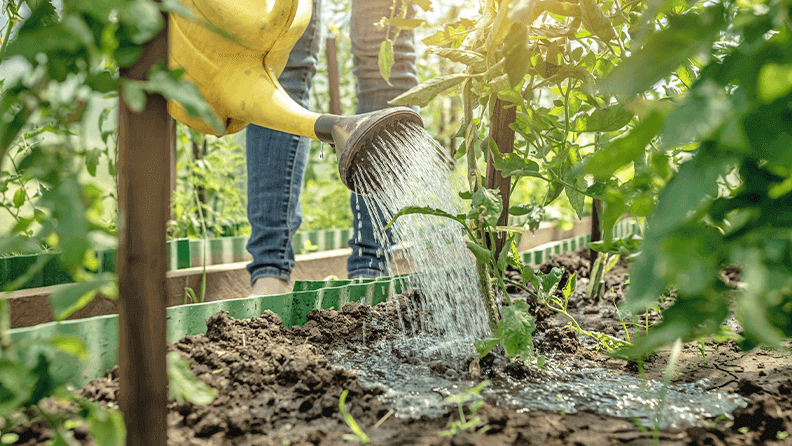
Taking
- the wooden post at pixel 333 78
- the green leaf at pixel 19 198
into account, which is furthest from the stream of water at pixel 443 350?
the wooden post at pixel 333 78

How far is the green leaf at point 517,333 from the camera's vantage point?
88 centimetres

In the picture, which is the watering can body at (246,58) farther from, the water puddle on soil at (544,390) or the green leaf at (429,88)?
the water puddle on soil at (544,390)

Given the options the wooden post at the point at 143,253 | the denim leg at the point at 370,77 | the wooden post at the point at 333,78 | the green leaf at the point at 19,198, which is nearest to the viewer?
the wooden post at the point at 143,253

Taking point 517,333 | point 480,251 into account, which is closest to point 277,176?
point 480,251

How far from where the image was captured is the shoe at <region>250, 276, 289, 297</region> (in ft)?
6.22

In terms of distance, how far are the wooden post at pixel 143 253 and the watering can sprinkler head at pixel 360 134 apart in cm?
75

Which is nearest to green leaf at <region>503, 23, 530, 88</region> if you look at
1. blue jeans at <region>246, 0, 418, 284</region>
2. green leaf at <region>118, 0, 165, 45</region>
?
green leaf at <region>118, 0, 165, 45</region>

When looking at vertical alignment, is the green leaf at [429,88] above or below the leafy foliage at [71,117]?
above

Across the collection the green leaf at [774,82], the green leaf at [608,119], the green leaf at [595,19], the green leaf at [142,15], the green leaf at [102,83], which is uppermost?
the green leaf at [595,19]

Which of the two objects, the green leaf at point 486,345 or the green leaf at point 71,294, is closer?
the green leaf at point 71,294

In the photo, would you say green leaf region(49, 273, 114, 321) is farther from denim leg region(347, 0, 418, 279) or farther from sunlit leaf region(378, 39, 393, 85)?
denim leg region(347, 0, 418, 279)

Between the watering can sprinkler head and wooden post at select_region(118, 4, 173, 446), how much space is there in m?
0.75

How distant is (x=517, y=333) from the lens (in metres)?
0.88

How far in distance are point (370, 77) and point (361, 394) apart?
1602 millimetres
